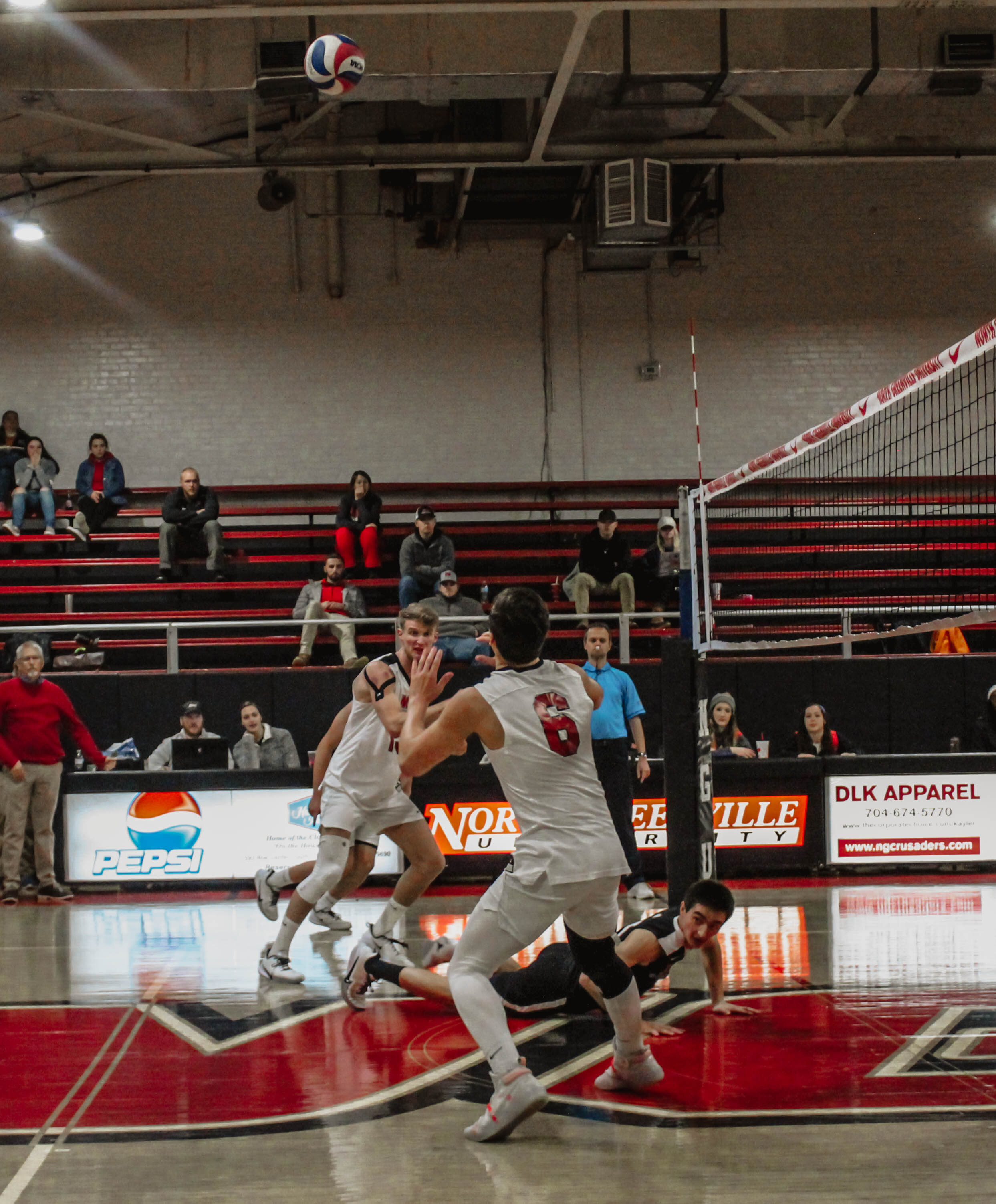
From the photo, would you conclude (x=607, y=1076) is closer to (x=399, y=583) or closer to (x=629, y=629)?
(x=629, y=629)

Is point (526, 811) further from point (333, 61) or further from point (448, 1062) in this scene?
point (333, 61)

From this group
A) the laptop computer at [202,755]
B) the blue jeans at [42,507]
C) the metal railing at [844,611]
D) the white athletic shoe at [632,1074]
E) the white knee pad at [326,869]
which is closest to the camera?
the white athletic shoe at [632,1074]

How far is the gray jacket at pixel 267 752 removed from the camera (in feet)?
37.9

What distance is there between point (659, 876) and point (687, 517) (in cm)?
445

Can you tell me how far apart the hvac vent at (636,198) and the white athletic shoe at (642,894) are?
9278 mm

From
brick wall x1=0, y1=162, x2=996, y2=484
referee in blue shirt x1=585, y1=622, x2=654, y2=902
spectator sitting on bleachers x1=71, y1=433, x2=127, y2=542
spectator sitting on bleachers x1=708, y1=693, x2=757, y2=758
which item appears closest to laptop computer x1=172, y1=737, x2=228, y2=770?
referee in blue shirt x1=585, y1=622, x2=654, y2=902

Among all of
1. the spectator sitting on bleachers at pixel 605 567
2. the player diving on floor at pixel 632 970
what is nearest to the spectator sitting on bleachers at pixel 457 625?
the spectator sitting on bleachers at pixel 605 567

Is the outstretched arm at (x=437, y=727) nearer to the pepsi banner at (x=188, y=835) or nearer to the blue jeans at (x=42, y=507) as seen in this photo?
the pepsi banner at (x=188, y=835)

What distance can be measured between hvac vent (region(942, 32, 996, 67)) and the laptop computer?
1013 centimetres

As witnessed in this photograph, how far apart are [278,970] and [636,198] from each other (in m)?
11.7

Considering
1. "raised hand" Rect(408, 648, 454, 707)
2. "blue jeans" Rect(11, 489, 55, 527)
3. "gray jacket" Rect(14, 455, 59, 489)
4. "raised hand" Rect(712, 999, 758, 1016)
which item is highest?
"gray jacket" Rect(14, 455, 59, 489)

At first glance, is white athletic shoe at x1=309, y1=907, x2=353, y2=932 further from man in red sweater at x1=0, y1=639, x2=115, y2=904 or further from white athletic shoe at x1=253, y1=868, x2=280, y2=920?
man in red sweater at x1=0, y1=639, x2=115, y2=904

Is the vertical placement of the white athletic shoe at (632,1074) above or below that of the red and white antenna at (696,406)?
below

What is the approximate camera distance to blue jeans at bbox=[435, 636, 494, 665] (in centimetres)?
1288
